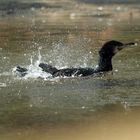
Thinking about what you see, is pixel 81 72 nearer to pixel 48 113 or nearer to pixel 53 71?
pixel 53 71

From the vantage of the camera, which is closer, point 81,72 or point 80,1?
point 81,72

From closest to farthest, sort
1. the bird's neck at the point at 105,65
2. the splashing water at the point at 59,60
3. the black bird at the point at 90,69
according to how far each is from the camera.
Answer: the black bird at the point at 90,69, the splashing water at the point at 59,60, the bird's neck at the point at 105,65

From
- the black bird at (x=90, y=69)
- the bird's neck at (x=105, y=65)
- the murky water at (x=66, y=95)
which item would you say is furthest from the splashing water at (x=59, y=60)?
the bird's neck at (x=105, y=65)

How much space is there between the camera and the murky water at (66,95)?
992cm

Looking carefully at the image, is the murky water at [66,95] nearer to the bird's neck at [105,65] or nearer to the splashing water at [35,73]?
the splashing water at [35,73]

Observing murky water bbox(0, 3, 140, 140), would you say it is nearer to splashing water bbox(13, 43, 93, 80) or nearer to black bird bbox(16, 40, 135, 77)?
splashing water bbox(13, 43, 93, 80)

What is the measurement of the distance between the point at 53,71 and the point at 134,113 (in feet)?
13.3

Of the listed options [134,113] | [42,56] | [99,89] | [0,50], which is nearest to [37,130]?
[134,113]

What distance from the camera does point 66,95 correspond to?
12.5 m

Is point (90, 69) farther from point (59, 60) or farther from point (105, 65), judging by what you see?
point (59, 60)

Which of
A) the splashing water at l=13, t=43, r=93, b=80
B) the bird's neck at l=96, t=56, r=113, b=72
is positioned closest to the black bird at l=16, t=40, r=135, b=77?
the bird's neck at l=96, t=56, r=113, b=72

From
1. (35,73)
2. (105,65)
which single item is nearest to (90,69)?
(105,65)

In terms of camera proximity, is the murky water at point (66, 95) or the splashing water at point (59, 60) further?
the splashing water at point (59, 60)

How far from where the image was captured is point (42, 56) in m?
18.6
